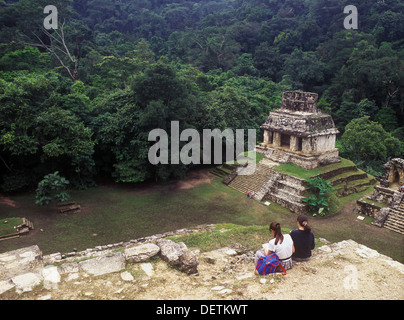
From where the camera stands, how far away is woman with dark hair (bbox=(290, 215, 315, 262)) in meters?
7.36

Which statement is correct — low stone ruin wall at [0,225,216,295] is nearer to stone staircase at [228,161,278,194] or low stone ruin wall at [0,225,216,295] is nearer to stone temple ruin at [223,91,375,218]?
stone temple ruin at [223,91,375,218]

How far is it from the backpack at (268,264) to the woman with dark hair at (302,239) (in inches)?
29.0

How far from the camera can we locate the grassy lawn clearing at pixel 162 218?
1205 cm

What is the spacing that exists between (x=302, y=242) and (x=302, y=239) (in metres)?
0.08

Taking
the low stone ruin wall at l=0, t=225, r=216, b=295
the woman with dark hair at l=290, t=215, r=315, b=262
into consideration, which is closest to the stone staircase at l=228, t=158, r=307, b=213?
the woman with dark hair at l=290, t=215, r=315, b=262

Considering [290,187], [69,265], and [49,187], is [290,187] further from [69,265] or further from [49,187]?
[69,265]

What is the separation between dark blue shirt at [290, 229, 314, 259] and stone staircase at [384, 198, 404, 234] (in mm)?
8255

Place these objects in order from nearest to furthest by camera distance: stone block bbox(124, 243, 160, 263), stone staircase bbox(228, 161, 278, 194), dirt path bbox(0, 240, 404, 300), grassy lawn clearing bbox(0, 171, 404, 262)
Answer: dirt path bbox(0, 240, 404, 300), stone block bbox(124, 243, 160, 263), grassy lawn clearing bbox(0, 171, 404, 262), stone staircase bbox(228, 161, 278, 194)

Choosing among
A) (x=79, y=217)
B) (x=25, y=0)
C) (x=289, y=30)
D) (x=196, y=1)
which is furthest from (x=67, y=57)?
(x=196, y=1)

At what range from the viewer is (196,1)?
212 feet

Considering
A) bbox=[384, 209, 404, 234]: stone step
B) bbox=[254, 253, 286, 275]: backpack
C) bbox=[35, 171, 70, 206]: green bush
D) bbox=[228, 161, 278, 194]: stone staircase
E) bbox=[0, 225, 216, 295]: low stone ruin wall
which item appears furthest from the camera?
bbox=[228, 161, 278, 194]: stone staircase

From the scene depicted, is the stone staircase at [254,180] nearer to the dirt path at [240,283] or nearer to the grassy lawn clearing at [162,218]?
the grassy lawn clearing at [162,218]

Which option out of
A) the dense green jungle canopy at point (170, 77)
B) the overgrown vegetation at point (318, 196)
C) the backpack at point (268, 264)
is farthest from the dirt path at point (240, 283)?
the dense green jungle canopy at point (170, 77)

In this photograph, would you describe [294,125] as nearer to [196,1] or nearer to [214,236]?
[214,236]
